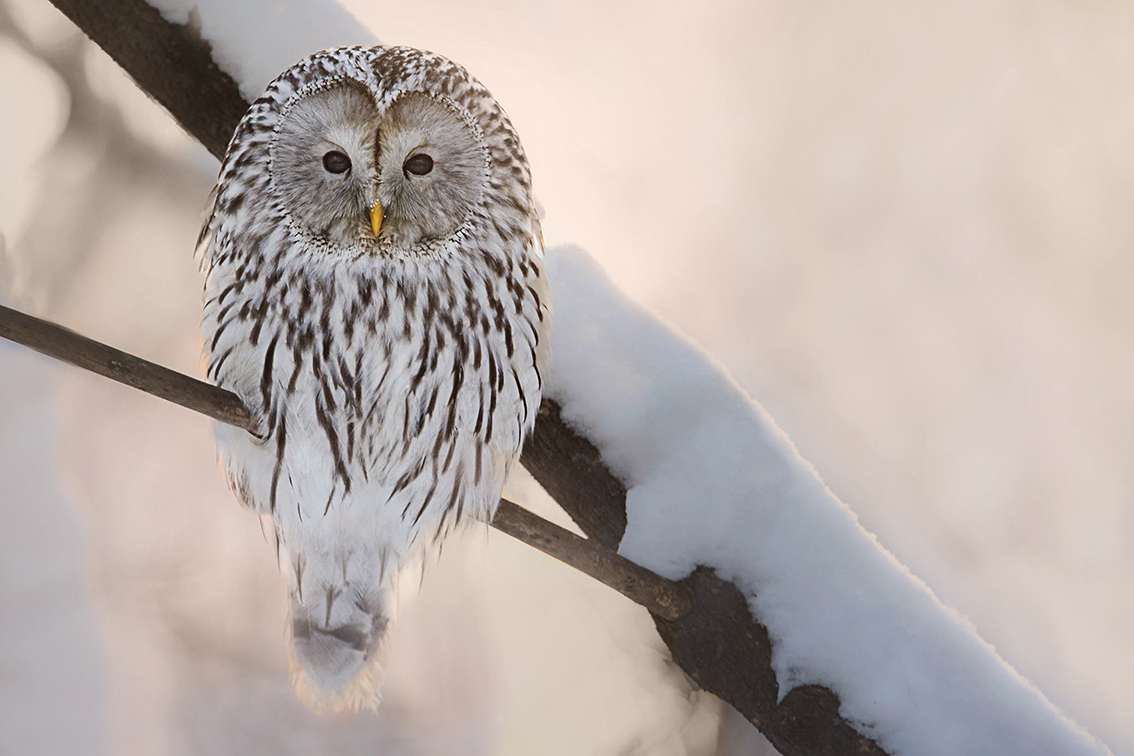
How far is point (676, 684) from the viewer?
1987 millimetres

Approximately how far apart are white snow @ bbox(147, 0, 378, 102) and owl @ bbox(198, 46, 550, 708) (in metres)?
0.34

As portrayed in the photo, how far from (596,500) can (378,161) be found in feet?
2.34

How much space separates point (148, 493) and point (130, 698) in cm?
70

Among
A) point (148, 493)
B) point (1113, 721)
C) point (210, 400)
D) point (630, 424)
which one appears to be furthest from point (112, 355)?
point (1113, 721)

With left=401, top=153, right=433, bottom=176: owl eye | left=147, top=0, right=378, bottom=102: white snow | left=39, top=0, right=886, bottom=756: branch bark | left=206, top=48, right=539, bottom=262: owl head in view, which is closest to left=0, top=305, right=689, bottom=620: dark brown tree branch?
left=39, top=0, right=886, bottom=756: branch bark

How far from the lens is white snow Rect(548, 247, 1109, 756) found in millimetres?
1214

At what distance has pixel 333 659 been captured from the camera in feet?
4.65

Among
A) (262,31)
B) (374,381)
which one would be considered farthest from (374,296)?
(262,31)

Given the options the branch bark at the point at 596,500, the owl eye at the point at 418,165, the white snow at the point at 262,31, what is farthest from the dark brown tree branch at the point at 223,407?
the white snow at the point at 262,31

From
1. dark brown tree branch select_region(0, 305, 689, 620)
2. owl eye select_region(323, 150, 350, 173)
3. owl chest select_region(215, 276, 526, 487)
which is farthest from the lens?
owl chest select_region(215, 276, 526, 487)

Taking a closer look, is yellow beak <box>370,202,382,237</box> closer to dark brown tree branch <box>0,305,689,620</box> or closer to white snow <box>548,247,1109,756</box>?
dark brown tree branch <box>0,305,689,620</box>

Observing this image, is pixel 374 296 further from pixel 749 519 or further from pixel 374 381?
pixel 749 519

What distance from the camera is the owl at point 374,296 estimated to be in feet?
3.44

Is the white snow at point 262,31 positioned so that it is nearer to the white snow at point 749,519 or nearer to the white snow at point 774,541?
the white snow at point 749,519
